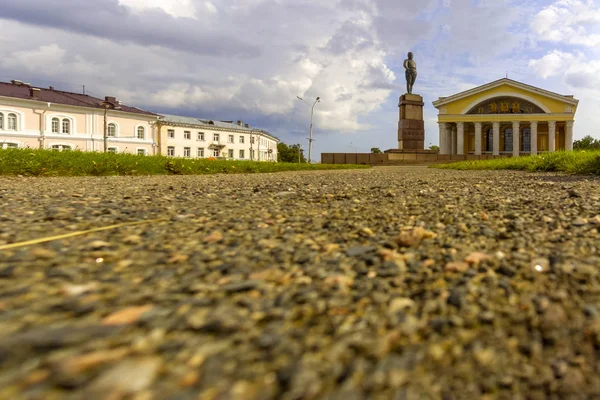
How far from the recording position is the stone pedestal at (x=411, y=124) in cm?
2550

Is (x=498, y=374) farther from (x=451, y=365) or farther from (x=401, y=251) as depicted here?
(x=401, y=251)

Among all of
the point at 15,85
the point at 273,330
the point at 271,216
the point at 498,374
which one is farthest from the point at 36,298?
the point at 15,85

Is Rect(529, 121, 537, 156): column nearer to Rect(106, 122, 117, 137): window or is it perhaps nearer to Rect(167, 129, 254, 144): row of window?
Rect(167, 129, 254, 144): row of window

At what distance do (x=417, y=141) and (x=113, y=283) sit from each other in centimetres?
2662

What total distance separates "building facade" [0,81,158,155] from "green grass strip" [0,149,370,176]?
84.1 feet

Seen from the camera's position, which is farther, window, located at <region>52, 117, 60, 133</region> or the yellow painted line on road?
window, located at <region>52, 117, 60, 133</region>

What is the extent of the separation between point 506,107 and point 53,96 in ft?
157

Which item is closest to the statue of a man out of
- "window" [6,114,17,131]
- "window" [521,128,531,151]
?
"window" [521,128,531,151]

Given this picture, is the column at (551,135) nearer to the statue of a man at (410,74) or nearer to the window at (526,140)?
the window at (526,140)

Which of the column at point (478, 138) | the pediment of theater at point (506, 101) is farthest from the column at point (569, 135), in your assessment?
the column at point (478, 138)

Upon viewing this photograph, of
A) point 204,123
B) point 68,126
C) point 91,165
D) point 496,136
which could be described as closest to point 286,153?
point 204,123

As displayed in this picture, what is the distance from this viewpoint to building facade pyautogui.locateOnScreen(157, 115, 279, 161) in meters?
49.8

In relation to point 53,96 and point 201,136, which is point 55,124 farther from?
point 201,136

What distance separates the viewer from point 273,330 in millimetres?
855
